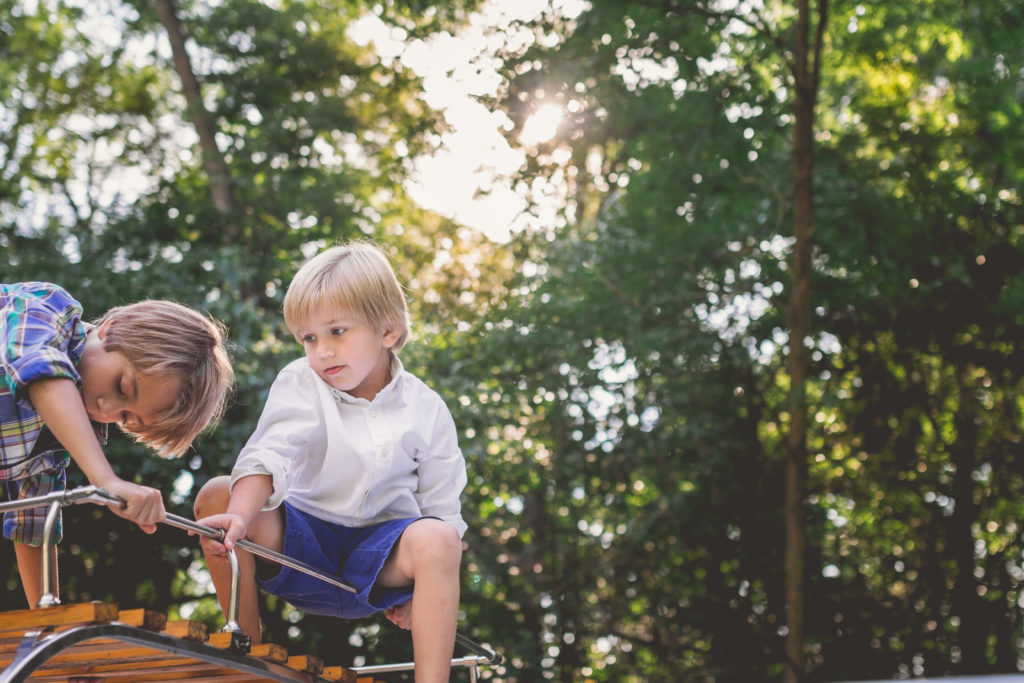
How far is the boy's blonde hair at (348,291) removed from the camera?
2449 mm

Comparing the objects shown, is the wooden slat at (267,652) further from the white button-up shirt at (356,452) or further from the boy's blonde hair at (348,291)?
the boy's blonde hair at (348,291)

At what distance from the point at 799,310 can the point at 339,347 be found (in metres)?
3.04

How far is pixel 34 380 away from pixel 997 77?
4.77m

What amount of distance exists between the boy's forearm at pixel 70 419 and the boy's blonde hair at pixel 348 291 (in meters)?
0.67

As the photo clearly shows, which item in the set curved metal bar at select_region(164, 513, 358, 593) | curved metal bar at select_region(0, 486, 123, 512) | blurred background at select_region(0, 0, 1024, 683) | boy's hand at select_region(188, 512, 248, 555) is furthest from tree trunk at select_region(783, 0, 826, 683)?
curved metal bar at select_region(0, 486, 123, 512)

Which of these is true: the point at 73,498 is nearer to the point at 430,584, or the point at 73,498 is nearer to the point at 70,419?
the point at 70,419

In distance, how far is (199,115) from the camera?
6867 mm

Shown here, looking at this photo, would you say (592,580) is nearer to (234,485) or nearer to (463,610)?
(463,610)

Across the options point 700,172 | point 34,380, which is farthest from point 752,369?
point 34,380

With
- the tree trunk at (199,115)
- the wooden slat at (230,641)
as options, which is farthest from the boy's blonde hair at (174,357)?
the tree trunk at (199,115)

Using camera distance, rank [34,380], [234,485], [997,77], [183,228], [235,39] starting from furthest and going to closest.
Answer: [235,39]
[183,228]
[997,77]
[234,485]
[34,380]

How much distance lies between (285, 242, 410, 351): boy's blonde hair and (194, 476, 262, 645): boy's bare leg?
42 cm

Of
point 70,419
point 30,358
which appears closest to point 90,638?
point 70,419

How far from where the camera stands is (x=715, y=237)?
554 cm
